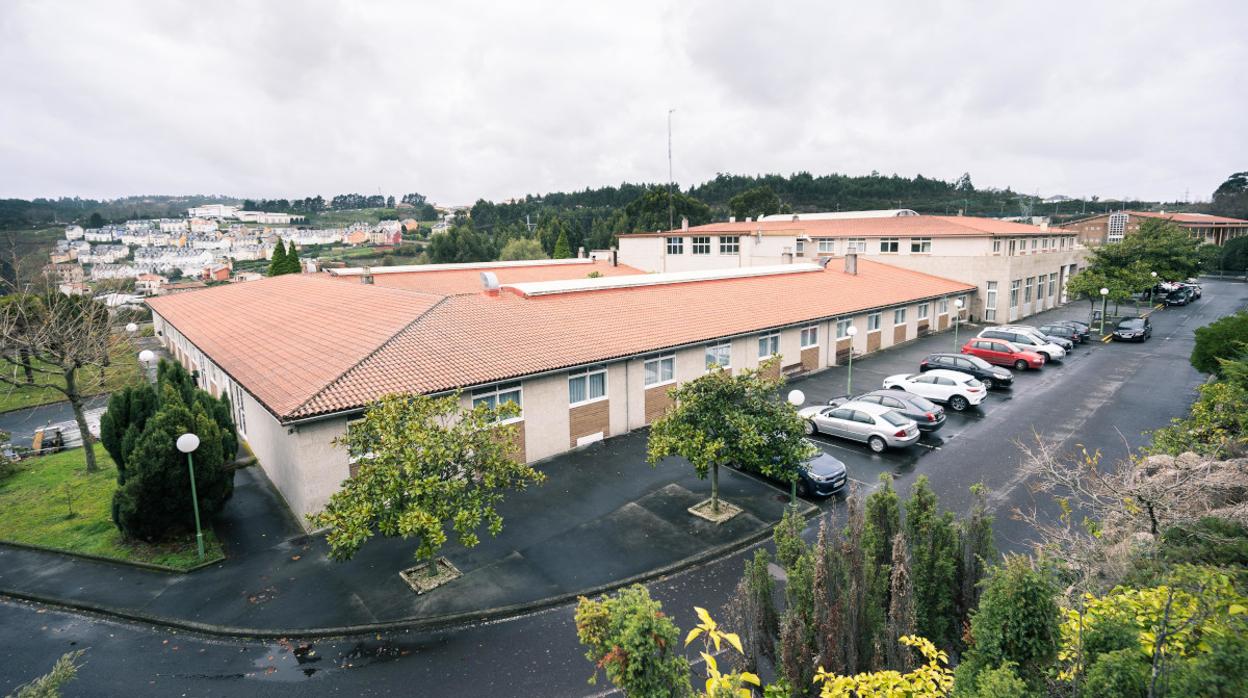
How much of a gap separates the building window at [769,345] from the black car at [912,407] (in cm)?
524

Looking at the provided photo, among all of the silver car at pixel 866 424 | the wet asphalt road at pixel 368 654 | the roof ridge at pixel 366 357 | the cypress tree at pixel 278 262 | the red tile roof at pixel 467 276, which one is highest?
the cypress tree at pixel 278 262

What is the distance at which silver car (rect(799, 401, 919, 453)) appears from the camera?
732 inches

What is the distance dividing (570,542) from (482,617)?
2.96 meters

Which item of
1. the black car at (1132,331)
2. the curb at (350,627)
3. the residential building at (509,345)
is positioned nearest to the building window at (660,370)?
the residential building at (509,345)

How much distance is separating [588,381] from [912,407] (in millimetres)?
10629

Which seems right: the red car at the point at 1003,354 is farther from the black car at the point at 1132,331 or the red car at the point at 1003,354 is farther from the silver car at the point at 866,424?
the silver car at the point at 866,424

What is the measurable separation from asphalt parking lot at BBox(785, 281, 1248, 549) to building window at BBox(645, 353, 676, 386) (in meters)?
5.48

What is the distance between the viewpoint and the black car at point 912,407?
1969 centimetres

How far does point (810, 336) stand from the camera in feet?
93.5

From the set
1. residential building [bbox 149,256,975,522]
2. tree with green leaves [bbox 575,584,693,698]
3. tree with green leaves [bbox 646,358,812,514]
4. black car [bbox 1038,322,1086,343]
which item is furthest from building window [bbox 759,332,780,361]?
tree with green leaves [bbox 575,584,693,698]

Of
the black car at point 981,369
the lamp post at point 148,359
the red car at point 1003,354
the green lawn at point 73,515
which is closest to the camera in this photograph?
the green lawn at point 73,515

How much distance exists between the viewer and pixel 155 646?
1073cm

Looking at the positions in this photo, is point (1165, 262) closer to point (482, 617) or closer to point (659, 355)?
point (659, 355)

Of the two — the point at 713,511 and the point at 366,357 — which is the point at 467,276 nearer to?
the point at 366,357
